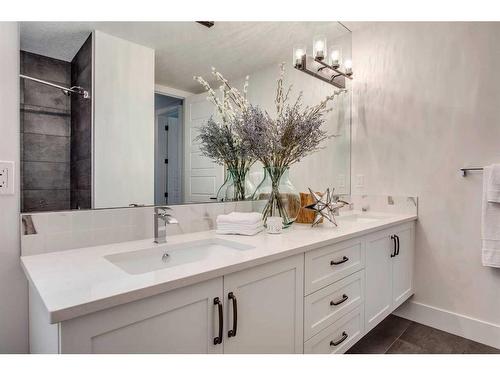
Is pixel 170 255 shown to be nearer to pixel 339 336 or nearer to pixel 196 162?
pixel 196 162

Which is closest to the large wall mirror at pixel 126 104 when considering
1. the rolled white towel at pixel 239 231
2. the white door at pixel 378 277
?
the rolled white towel at pixel 239 231

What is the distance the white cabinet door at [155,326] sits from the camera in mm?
705

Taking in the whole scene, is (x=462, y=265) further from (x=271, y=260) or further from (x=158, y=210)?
(x=158, y=210)

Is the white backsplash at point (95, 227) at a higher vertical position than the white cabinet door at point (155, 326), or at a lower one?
higher

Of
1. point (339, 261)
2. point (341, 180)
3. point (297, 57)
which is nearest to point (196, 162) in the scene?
point (339, 261)

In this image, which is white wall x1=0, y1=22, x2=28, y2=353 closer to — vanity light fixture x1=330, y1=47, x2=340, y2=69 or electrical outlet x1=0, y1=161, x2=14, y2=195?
electrical outlet x1=0, y1=161, x2=14, y2=195

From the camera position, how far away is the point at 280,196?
1.75 m

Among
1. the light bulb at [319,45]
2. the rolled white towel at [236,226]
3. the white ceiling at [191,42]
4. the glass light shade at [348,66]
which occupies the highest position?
the light bulb at [319,45]

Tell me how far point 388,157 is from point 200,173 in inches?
58.1

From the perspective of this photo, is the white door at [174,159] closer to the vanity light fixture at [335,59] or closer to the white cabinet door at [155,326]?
the white cabinet door at [155,326]

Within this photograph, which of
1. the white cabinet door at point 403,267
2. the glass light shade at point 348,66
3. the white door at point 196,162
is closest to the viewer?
the white door at point 196,162

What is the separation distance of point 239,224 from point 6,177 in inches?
36.1

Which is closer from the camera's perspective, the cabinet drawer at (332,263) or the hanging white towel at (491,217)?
the cabinet drawer at (332,263)

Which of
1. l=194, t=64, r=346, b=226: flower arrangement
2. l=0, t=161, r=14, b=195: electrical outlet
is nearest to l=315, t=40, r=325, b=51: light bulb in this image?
l=194, t=64, r=346, b=226: flower arrangement
